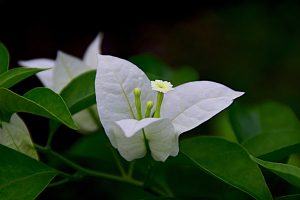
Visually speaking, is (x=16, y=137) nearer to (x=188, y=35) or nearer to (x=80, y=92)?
(x=80, y=92)

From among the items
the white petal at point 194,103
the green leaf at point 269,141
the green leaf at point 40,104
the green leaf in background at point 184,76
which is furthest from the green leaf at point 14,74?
the green leaf in background at point 184,76

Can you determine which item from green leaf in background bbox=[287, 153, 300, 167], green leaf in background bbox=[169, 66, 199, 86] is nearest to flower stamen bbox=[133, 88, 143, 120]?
green leaf in background bbox=[287, 153, 300, 167]

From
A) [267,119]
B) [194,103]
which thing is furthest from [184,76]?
[194,103]

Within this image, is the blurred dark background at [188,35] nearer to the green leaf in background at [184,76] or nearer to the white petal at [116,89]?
the green leaf in background at [184,76]

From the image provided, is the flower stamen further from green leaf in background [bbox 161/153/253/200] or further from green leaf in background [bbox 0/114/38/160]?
green leaf in background [bbox 161/153/253/200]

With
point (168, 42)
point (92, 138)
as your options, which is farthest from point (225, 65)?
point (92, 138)

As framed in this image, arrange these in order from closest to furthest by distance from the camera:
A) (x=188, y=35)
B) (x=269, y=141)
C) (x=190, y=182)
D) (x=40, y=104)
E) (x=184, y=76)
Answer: (x=40, y=104) < (x=269, y=141) < (x=190, y=182) < (x=184, y=76) < (x=188, y=35)
